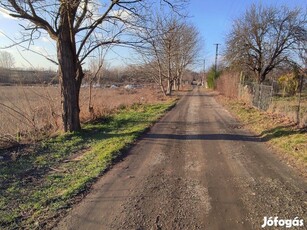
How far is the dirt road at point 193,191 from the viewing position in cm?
388

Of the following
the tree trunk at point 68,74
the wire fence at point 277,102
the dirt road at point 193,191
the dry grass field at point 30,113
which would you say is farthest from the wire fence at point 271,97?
the dry grass field at point 30,113

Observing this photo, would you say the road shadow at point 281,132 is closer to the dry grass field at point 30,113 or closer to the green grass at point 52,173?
the green grass at point 52,173

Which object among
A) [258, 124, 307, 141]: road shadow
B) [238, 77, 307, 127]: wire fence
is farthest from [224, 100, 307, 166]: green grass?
[238, 77, 307, 127]: wire fence

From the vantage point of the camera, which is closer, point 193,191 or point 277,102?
point 193,191

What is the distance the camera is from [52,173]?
6.02m

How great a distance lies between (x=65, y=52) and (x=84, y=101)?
15.7 feet

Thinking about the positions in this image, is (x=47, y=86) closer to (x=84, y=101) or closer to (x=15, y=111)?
(x=15, y=111)

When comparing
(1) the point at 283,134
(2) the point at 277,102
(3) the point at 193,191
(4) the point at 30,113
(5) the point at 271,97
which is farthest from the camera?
(2) the point at 277,102

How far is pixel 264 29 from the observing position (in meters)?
29.2

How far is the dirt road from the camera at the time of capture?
3881mm

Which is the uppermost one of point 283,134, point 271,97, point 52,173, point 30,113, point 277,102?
point 271,97

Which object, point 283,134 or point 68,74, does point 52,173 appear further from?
point 283,134

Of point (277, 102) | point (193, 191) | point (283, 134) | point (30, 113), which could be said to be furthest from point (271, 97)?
point (30, 113)

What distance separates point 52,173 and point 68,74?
4.49 metres
